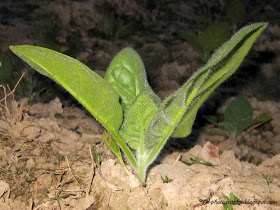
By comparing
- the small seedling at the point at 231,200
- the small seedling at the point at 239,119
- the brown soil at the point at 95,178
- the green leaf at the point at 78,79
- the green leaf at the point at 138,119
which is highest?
Result: the green leaf at the point at 78,79

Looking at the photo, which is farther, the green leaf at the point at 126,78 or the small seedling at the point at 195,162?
the small seedling at the point at 195,162

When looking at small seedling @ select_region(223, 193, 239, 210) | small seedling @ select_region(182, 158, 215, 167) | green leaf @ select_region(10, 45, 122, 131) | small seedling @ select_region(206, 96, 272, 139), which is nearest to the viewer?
green leaf @ select_region(10, 45, 122, 131)

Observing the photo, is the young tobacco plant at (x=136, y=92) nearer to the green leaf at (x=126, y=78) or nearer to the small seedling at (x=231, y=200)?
the green leaf at (x=126, y=78)

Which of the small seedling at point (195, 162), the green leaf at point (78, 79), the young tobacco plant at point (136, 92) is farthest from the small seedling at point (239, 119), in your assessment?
the green leaf at point (78, 79)

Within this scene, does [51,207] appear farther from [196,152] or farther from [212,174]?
[196,152]

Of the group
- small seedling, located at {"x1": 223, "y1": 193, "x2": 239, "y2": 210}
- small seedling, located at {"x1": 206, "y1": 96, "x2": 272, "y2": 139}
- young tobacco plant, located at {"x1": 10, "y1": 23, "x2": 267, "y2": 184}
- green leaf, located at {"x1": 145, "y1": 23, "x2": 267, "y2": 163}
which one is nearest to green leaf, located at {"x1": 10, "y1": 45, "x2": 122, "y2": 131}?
young tobacco plant, located at {"x1": 10, "y1": 23, "x2": 267, "y2": 184}

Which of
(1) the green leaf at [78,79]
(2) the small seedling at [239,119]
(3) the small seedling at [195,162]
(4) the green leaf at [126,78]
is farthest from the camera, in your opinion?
(2) the small seedling at [239,119]

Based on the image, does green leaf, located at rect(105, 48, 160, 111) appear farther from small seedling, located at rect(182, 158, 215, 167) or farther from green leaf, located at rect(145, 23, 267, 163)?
small seedling, located at rect(182, 158, 215, 167)

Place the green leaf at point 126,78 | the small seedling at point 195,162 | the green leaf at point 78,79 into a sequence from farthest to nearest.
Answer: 1. the small seedling at point 195,162
2. the green leaf at point 126,78
3. the green leaf at point 78,79
